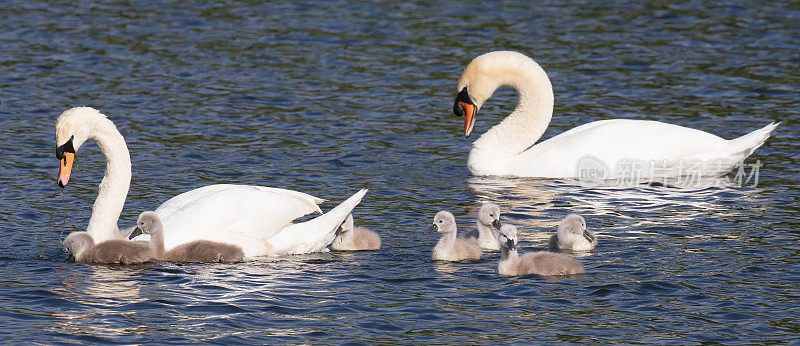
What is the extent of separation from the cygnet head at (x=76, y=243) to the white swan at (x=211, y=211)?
159mm

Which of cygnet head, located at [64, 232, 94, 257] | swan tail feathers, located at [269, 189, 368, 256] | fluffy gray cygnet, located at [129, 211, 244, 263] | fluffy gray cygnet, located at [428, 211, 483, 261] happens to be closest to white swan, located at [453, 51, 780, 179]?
fluffy gray cygnet, located at [428, 211, 483, 261]

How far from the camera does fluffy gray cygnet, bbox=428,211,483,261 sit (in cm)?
1077

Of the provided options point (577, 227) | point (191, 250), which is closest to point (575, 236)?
point (577, 227)

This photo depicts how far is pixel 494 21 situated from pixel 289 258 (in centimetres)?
1227

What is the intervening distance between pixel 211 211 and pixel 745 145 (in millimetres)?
6452

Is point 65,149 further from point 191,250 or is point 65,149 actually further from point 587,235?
point 587,235

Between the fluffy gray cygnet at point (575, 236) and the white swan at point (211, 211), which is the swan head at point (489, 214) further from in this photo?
the white swan at point (211, 211)

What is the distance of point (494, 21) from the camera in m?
22.5

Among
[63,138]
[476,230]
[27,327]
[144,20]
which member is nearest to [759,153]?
[476,230]

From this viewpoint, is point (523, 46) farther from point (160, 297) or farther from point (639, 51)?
point (160, 297)

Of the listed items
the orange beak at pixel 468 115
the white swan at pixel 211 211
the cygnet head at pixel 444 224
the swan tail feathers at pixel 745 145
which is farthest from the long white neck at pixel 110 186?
the swan tail feathers at pixel 745 145

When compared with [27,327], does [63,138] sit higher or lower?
higher

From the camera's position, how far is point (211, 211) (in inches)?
424

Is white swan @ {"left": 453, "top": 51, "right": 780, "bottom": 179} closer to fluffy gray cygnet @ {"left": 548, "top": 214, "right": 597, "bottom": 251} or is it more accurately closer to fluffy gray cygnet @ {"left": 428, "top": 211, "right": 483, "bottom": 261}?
fluffy gray cygnet @ {"left": 548, "top": 214, "right": 597, "bottom": 251}
